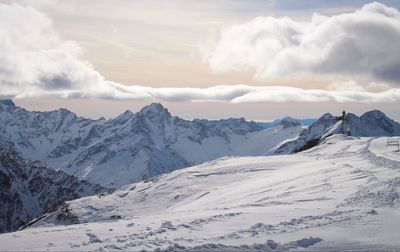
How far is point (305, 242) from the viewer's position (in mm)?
20250

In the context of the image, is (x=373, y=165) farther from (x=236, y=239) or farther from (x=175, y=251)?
(x=175, y=251)

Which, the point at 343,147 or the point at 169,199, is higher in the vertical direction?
the point at 343,147

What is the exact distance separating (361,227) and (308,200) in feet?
28.9

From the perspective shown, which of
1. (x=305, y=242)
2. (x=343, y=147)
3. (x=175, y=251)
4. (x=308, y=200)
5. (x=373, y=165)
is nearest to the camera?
(x=175, y=251)

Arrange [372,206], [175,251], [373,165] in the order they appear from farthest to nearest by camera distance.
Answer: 1. [373,165]
2. [372,206]
3. [175,251]

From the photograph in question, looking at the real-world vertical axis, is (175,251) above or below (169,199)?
above

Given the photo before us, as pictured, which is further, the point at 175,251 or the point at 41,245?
the point at 41,245

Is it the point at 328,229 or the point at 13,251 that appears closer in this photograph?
the point at 13,251

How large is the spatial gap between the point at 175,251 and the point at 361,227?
9147 millimetres

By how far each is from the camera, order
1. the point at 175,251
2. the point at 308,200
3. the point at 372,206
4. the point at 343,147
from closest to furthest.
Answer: the point at 175,251, the point at 372,206, the point at 308,200, the point at 343,147

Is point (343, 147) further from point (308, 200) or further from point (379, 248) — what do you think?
point (379, 248)

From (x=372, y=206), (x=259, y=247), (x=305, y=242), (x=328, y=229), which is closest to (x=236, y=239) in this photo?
(x=259, y=247)

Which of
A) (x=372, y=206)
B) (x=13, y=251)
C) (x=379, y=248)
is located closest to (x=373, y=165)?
(x=372, y=206)

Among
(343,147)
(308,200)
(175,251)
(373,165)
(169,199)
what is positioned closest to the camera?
(175,251)
